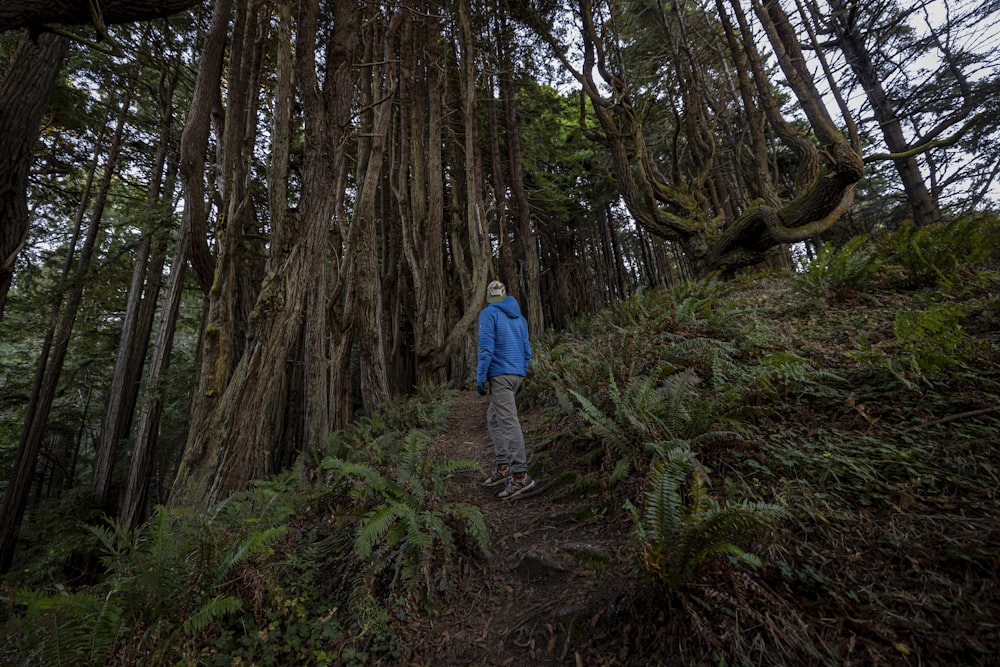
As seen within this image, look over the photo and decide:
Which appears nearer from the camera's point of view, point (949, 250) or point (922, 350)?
point (922, 350)

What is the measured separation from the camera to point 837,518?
1882mm

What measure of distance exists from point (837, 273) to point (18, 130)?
9418 mm

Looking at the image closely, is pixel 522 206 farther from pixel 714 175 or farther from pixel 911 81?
pixel 911 81

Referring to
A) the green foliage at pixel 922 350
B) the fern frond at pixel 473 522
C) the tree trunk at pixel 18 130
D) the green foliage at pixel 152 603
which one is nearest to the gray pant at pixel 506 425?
the fern frond at pixel 473 522

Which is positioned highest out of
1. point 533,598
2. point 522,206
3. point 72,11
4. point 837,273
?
point 522,206

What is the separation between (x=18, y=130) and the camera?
12.9ft

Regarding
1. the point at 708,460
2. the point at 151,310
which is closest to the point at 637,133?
the point at 708,460

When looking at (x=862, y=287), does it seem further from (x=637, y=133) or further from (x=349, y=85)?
(x=349, y=85)

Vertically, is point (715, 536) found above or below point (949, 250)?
below

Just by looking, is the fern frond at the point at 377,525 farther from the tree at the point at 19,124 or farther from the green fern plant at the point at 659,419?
the tree at the point at 19,124

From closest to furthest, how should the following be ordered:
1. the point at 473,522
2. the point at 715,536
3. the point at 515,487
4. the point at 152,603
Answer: the point at 715,536 < the point at 152,603 < the point at 473,522 < the point at 515,487

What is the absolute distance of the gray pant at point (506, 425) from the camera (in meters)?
3.63

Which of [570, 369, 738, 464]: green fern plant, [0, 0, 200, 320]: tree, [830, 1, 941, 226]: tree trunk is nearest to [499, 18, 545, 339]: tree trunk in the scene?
[570, 369, 738, 464]: green fern plant

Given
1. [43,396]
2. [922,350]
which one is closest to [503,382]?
[922,350]
